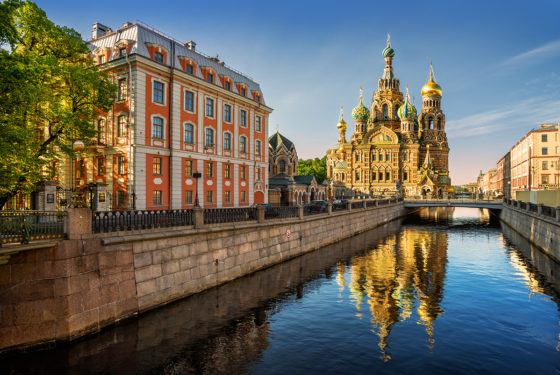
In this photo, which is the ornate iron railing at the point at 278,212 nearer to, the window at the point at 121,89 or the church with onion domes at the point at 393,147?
the window at the point at 121,89

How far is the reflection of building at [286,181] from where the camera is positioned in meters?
58.0

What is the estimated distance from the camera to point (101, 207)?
954 inches

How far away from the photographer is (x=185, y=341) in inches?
501

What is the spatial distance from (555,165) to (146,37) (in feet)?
249

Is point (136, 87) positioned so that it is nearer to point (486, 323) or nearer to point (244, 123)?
point (244, 123)

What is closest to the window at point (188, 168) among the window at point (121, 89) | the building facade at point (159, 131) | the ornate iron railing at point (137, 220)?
the building facade at point (159, 131)

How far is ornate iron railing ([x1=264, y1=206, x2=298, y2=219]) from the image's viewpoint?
24.6 metres

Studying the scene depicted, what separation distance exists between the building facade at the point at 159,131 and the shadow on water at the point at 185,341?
983 centimetres

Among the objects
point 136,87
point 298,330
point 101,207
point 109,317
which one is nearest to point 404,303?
point 298,330

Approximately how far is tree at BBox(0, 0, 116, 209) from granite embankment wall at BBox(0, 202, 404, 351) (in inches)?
230

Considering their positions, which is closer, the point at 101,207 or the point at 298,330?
the point at 298,330

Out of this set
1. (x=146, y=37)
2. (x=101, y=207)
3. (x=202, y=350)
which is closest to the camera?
(x=202, y=350)

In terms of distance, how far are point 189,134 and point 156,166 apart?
424 centimetres

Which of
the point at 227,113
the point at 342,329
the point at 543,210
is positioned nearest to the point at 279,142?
the point at 227,113
